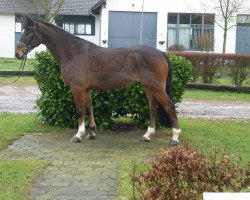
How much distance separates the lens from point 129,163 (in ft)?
28.2

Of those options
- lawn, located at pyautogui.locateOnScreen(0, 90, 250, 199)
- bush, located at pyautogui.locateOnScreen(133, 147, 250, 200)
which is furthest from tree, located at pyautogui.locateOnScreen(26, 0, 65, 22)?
bush, located at pyautogui.locateOnScreen(133, 147, 250, 200)

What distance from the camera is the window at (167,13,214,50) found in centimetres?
3916

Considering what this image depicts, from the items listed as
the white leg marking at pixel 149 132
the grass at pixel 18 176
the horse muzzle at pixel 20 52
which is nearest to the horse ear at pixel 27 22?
the horse muzzle at pixel 20 52

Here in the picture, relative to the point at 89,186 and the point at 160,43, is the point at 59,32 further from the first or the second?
the point at 160,43

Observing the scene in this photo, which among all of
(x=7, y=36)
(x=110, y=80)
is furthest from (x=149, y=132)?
(x=7, y=36)

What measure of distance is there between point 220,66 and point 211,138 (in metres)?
12.1

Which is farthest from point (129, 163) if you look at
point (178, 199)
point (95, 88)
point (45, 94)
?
point (45, 94)

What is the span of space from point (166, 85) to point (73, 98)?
80.4 inches

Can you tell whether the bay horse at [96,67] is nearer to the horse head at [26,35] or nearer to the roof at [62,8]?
the horse head at [26,35]

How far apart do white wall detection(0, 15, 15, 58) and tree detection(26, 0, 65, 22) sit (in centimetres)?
321

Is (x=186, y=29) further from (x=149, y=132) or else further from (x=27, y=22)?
(x=27, y=22)

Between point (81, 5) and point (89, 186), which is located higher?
point (81, 5)

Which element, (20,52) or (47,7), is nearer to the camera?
(20,52)

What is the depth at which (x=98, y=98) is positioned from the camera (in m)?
11.7
